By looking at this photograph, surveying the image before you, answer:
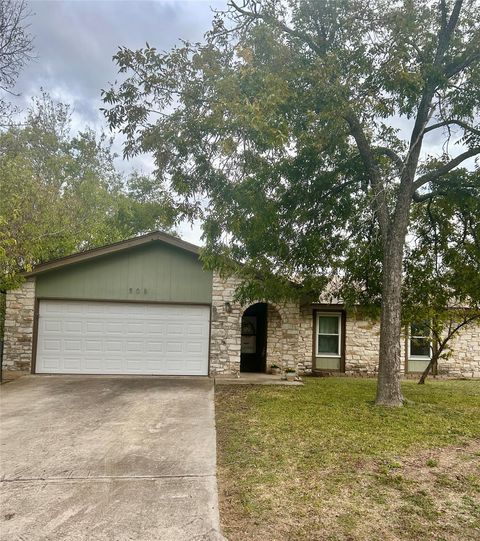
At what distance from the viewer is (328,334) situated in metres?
14.2

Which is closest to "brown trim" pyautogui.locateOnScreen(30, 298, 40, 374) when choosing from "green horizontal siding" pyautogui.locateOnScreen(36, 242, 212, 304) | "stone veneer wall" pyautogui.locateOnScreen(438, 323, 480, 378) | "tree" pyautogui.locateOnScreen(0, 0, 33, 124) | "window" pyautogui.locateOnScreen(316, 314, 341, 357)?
"green horizontal siding" pyautogui.locateOnScreen(36, 242, 212, 304)

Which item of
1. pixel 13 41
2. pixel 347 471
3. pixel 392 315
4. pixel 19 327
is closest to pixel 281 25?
pixel 13 41

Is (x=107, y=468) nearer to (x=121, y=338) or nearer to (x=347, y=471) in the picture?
(x=347, y=471)

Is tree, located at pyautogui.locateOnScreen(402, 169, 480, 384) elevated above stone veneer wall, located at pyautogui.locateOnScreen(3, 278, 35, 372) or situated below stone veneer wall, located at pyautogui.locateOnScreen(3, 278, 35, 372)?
above

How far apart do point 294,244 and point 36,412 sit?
620 centimetres

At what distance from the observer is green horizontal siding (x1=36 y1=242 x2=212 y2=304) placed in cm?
1165

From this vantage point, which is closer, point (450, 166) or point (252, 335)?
point (450, 166)

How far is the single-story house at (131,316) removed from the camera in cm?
1145

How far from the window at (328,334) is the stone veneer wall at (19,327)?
8858mm

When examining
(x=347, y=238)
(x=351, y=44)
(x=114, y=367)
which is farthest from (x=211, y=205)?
(x=114, y=367)

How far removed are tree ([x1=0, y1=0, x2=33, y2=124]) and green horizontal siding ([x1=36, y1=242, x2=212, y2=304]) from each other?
5.06m

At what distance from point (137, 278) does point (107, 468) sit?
298 inches

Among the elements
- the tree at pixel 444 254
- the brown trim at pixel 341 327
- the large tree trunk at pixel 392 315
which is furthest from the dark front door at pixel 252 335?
the large tree trunk at pixel 392 315

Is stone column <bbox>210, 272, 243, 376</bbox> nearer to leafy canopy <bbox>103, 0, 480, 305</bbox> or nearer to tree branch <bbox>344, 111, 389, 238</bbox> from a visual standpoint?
leafy canopy <bbox>103, 0, 480, 305</bbox>
